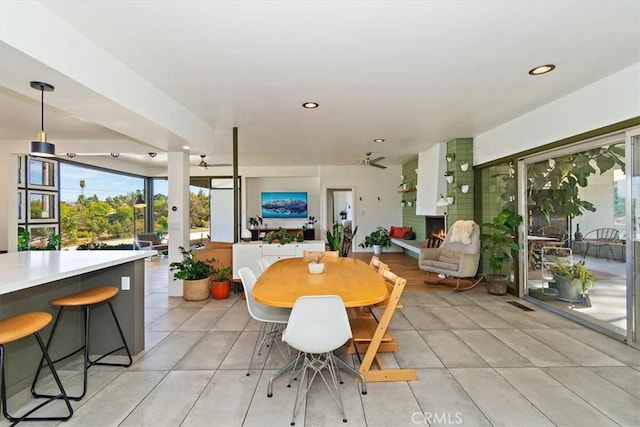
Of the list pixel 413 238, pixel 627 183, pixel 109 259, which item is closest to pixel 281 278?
pixel 109 259

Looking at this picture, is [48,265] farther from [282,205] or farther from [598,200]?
[282,205]

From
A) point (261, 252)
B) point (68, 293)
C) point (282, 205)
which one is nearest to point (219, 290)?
point (261, 252)

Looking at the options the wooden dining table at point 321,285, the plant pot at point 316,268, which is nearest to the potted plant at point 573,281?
the wooden dining table at point 321,285

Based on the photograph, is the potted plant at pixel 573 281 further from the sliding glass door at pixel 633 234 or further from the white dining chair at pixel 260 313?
the white dining chair at pixel 260 313

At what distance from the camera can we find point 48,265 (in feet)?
7.12

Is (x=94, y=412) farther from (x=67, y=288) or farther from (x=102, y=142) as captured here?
(x=102, y=142)

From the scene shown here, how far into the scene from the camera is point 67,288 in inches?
103

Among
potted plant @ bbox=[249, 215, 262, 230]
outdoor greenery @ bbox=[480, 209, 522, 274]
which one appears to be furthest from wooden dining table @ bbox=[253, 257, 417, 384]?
potted plant @ bbox=[249, 215, 262, 230]

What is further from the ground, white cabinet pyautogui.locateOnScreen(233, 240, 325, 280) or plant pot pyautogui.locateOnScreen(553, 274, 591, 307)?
white cabinet pyautogui.locateOnScreen(233, 240, 325, 280)

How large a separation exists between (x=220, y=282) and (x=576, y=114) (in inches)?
192

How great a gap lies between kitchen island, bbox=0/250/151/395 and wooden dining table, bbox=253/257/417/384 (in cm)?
116

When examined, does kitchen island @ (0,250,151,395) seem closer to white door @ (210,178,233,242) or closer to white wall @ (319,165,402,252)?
white wall @ (319,165,402,252)

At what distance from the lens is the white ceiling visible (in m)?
1.97

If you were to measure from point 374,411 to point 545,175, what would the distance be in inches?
152
